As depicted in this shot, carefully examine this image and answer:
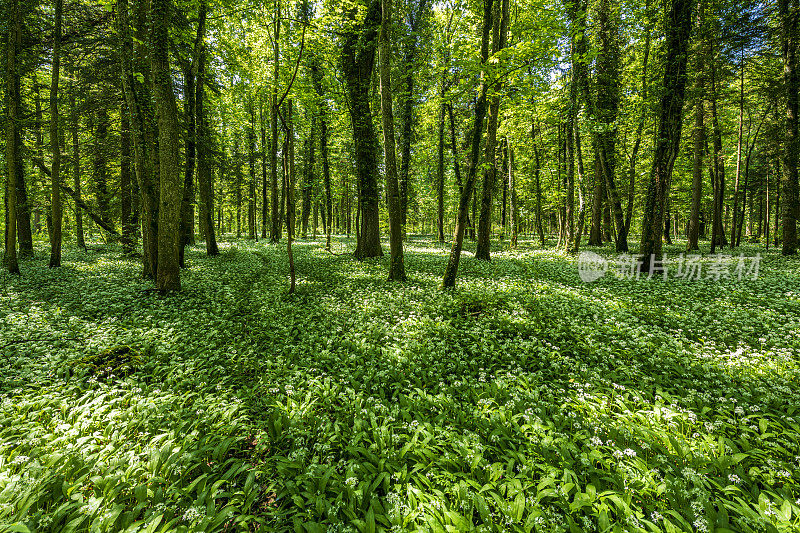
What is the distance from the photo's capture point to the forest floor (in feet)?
9.36

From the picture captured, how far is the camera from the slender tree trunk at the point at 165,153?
8.84 meters

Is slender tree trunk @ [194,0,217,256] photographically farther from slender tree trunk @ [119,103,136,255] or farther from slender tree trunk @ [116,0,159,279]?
slender tree trunk @ [116,0,159,279]

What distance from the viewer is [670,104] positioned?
11523mm

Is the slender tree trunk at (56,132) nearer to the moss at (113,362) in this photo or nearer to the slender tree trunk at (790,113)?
the moss at (113,362)

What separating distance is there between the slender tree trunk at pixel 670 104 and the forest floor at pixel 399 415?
5071 mm

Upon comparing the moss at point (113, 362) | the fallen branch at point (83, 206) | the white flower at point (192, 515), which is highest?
the fallen branch at point (83, 206)

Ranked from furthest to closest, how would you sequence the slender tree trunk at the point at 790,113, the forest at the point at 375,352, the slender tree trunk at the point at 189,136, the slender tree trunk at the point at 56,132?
the slender tree trunk at the point at 790,113 < the slender tree trunk at the point at 189,136 < the slender tree trunk at the point at 56,132 < the forest at the point at 375,352

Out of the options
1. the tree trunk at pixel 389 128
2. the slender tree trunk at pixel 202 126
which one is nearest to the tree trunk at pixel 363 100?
the tree trunk at pixel 389 128

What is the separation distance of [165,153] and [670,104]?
1821 cm

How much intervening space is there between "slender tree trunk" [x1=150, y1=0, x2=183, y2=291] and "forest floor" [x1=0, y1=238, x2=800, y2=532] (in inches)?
57.1

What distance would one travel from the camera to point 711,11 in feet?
49.0

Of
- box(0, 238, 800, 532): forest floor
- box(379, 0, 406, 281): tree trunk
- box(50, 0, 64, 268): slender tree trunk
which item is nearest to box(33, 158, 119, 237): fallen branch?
box(50, 0, 64, 268): slender tree trunk

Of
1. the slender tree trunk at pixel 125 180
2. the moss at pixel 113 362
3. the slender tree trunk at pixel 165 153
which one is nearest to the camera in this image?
the moss at pixel 113 362

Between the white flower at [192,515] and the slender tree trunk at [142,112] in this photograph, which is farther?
the slender tree trunk at [142,112]
